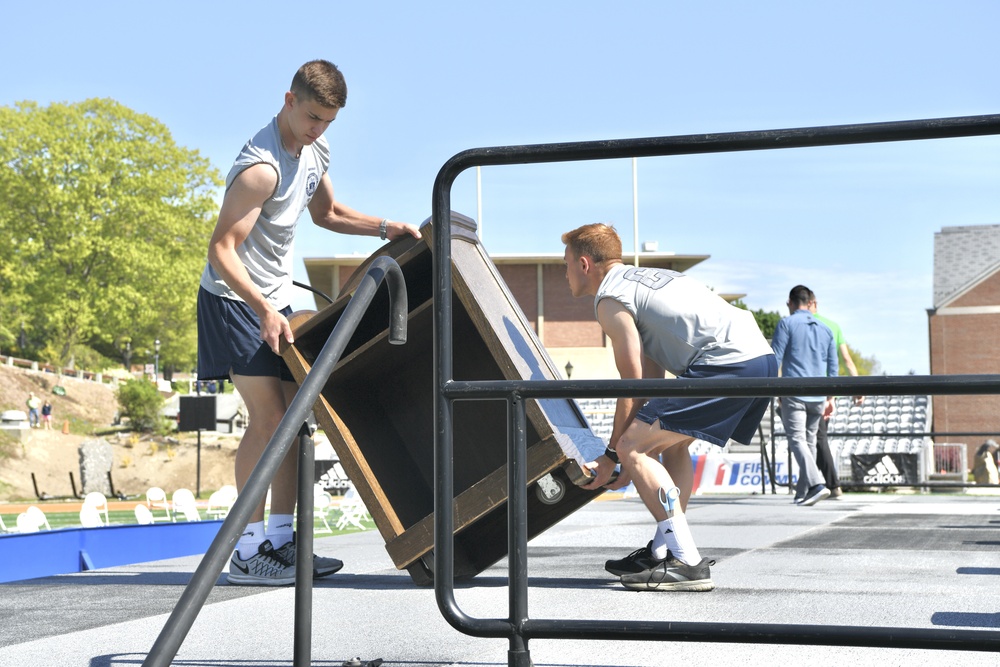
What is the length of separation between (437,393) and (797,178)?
41.4 inches

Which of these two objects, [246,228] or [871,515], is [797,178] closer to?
[246,228]

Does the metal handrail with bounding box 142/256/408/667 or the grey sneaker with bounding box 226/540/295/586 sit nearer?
the metal handrail with bounding box 142/256/408/667

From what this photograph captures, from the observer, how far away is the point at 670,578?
12.4 feet

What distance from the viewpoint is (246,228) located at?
401 cm

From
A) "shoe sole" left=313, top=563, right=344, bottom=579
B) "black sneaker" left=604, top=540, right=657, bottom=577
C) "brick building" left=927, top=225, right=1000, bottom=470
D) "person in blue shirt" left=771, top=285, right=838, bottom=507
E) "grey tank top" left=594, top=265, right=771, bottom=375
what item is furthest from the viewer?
"brick building" left=927, top=225, right=1000, bottom=470

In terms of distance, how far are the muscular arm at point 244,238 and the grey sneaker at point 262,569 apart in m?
0.75

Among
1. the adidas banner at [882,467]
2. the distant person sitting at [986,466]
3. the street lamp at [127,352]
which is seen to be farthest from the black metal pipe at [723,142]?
the street lamp at [127,352]

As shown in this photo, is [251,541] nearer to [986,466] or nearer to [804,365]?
[804,365]

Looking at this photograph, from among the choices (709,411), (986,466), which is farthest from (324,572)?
(986,466)

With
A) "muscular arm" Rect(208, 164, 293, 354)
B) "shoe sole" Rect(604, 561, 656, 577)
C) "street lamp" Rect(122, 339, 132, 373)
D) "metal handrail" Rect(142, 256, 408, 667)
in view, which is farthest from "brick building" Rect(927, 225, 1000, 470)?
"metal handrail" Rect(142, 256, 408, 667)

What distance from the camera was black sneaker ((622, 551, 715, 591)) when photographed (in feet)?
12.3

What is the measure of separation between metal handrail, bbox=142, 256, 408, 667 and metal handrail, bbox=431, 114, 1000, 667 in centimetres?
22

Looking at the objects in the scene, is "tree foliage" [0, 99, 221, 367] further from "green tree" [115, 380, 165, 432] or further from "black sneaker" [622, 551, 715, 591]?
"black sneaker" [622, 551, 715, 591]

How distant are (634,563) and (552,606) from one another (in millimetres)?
847
